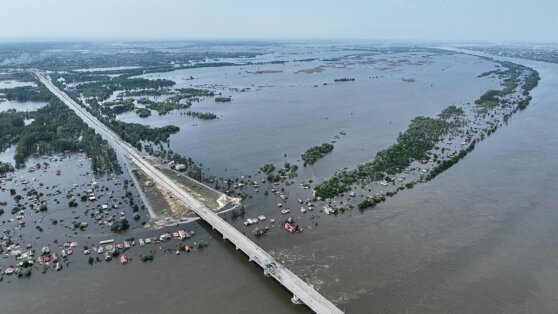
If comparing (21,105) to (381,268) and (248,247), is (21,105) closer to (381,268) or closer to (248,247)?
(248,247)

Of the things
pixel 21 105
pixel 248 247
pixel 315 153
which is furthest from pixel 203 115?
pixel 248 247

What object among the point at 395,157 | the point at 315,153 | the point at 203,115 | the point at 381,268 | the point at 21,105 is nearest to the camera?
the point at 381,268

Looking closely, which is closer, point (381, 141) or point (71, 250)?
point (71, 250)

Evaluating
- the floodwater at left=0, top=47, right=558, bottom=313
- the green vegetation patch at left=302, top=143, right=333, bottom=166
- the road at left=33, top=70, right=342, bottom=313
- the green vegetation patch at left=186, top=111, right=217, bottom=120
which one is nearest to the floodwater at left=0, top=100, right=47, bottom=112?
the green vegetation patch at left=186, top=111, right=217, bottom=120

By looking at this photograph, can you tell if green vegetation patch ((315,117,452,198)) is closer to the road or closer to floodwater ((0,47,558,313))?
floodwater ((0,47,558,313))

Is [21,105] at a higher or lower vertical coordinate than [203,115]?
higher

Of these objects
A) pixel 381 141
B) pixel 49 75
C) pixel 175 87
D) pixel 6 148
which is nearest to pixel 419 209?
pixel 381 141

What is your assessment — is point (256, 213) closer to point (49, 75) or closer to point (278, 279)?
point (278, 279)

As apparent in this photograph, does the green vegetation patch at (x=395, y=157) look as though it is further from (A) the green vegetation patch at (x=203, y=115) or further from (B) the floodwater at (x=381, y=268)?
(A) the green vegetation patch at (x=203, y=115)

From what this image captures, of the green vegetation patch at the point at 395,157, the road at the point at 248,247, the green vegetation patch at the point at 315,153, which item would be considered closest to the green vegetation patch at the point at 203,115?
the road at the point at 248,247
